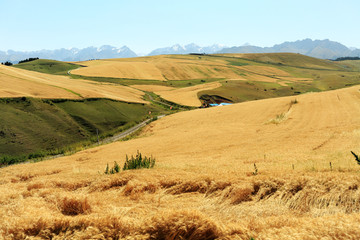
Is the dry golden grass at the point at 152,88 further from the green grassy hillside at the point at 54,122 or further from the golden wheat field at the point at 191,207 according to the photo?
the golden wheat field at the point at 191,207

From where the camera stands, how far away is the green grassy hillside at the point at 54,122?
55.2 m

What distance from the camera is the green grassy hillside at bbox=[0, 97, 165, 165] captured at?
5525 cm

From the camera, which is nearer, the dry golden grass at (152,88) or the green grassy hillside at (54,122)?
the green grassy hillside at (54,122)

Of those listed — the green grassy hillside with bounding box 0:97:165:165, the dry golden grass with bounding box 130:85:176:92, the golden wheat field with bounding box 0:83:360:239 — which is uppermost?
the dry golden grass with bounding box 130:85:176:92

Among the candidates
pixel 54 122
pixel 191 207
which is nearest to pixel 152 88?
pixel 54 122

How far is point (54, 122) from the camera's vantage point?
66062 millimetres

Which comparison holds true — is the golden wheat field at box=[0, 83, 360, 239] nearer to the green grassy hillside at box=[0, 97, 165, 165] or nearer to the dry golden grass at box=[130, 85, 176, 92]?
the green grassy hillside at box=[0, 97, 165, 165]

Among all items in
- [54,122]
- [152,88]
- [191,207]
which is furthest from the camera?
[152,88]

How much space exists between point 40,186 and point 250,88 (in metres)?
143

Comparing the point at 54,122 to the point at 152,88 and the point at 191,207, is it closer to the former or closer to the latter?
the point at 191,207

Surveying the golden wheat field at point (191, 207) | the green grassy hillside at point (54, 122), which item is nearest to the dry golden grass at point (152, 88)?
the green grassy hillside at point (54, 122)

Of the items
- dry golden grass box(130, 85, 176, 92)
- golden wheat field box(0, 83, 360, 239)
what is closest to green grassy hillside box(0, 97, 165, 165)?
dry golden grass box(130, 85, 176, 92)

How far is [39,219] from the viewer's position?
5.47 meters

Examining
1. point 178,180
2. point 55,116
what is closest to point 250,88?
point 55,116
